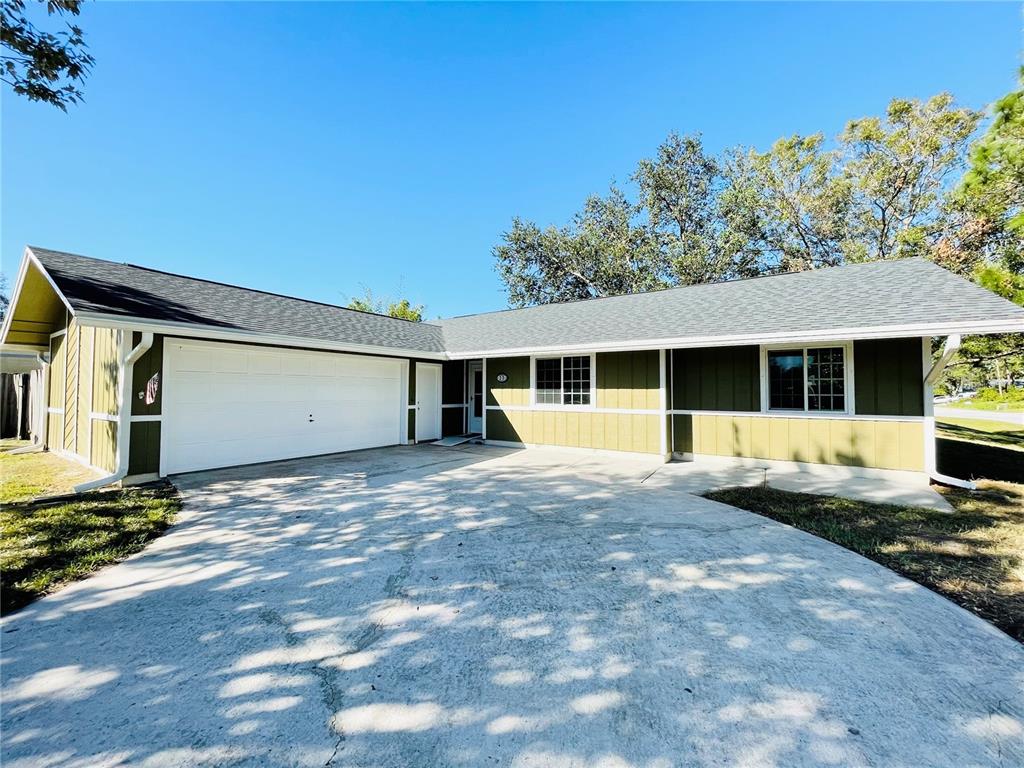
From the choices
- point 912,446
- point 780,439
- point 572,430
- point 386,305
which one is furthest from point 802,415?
point 386,305

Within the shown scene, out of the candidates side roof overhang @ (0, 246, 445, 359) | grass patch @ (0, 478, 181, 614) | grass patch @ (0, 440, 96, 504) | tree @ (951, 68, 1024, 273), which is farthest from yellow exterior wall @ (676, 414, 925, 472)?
grass patch @ (0, 440, 96, 504)

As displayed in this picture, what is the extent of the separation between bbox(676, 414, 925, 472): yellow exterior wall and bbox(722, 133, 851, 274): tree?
14.4m

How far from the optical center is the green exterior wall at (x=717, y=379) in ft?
26.6

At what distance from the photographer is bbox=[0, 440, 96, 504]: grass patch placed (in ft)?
19.5

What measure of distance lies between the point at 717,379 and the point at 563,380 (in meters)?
3.32

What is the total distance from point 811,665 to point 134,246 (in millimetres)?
24499

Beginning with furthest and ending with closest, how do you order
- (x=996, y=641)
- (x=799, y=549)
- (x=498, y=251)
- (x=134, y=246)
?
(x=498, y=251)
(x=134, y=246)
(x=799, y=549)
(x=996, y=641)

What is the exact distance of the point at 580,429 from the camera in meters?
9.66

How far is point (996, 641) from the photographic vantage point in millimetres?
2598

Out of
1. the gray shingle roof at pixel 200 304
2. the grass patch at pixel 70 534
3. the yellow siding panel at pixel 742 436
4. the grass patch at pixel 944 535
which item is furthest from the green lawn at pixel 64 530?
the yellow siding panel at pixel 742 436

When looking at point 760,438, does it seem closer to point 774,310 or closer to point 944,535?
point 774,310

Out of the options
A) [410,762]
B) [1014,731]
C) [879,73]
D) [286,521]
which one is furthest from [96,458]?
[879,73]

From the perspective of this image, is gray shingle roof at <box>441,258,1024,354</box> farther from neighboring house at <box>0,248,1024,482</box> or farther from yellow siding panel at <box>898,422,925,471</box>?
yellow siding panel at <box>898,422,925,471</box>

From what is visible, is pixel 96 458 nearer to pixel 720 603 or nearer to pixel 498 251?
pixel 720 603
